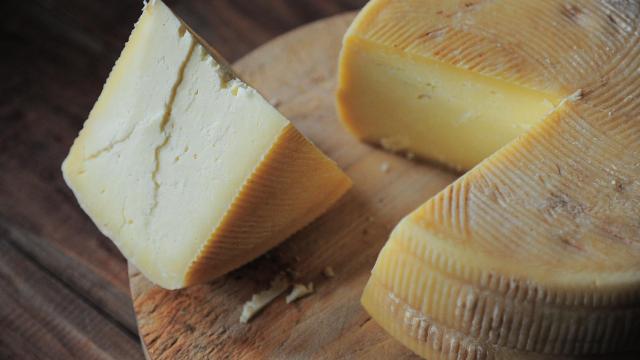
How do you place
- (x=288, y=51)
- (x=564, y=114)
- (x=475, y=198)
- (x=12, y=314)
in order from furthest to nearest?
(x=288, y=51), (x=12, y=314), (x=564, y=114), (x=475, y=198)

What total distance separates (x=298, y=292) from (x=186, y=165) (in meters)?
0.48

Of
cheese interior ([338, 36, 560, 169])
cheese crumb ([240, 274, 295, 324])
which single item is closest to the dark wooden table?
cheese crumb ([240, 274, 295, 324])

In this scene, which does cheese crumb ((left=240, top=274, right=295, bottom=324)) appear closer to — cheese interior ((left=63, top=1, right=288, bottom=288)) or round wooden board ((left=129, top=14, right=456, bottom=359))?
round wooden board ((left=129, top=14, right=456, bottom=359))

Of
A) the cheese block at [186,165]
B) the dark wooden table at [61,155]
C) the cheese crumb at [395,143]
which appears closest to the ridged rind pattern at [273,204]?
the cheese block at [186,165]

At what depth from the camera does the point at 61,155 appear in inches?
116

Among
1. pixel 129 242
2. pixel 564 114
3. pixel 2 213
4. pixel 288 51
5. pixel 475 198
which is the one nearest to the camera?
pixel 475 198

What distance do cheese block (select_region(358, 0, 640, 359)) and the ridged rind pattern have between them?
13.4 inches

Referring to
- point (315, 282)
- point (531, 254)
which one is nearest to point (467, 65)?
point (531, 254)

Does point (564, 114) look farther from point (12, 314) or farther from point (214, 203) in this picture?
point (12, 314)

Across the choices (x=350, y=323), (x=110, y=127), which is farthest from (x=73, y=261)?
(x=350, y=323)

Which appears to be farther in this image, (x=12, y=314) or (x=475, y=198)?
(x=12, y=314)

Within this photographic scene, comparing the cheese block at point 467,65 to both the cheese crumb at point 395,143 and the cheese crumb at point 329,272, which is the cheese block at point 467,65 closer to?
the cheese crumb at point 395,143

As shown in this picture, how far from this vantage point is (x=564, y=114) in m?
2.23

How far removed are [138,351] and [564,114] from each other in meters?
1.38
